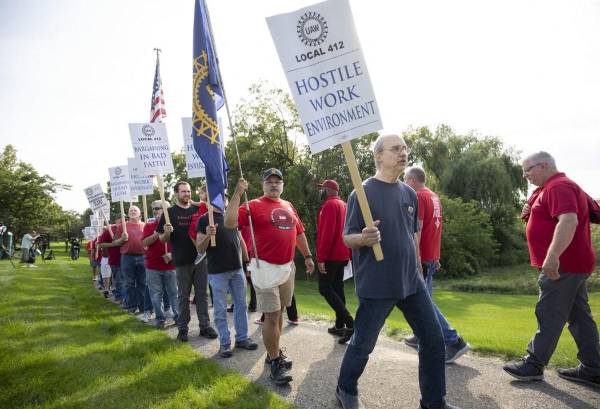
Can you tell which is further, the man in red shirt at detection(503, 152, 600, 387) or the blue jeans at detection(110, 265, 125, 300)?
the blue jeans at detection(110, 265, 125, 300)

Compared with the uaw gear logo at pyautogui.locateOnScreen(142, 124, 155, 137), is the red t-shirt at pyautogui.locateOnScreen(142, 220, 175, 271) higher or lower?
lower

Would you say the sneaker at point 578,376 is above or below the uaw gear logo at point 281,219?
below

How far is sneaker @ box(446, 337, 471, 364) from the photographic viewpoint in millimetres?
4641

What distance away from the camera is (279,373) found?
4.26 metres

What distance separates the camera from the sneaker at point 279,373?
4.20m

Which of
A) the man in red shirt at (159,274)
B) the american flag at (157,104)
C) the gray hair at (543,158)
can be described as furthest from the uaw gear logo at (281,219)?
the american flag at (157,104)

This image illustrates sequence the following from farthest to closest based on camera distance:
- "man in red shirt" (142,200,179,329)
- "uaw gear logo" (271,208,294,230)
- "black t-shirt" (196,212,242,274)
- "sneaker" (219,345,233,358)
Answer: "man in red shirt" (142,200,179,329) → "black t-shirt" (196,212,242,274) → "sneaker" (219,345,233,358) → "uaw gear logo" (271,208,294,230)

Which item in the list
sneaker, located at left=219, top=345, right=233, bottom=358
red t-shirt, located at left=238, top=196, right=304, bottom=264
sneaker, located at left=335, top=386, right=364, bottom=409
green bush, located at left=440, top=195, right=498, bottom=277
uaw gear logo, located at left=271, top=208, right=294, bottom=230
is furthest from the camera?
green bush, located at left=440, top=195, right=498, bottom=277

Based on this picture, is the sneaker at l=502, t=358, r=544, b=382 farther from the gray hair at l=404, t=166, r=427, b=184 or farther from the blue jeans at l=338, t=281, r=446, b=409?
the gray hair at l=404, t=166, r=427, b=184

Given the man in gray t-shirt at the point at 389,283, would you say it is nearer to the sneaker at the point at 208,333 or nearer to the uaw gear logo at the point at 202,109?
the uaw gear logo at the point at 202,109

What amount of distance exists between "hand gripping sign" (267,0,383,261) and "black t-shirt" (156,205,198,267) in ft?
13.0

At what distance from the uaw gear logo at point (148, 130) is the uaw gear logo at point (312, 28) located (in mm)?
5543

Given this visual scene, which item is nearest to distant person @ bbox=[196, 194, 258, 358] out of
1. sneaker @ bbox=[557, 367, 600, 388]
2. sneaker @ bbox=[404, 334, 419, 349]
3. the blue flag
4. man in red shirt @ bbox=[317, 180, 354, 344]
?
the blue flag

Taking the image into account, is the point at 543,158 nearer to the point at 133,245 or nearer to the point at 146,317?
the point at 146,317
